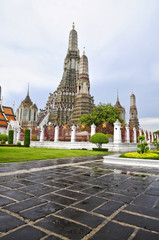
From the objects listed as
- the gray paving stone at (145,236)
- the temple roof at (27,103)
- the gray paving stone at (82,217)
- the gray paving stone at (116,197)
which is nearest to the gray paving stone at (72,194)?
the gray paving stone at (116,197)

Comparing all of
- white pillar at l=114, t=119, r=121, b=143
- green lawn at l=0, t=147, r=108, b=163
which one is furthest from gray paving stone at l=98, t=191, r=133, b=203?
white pillar at l=114, t=119, r=121, b=143

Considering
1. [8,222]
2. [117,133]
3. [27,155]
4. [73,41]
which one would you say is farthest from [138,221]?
[73,41]

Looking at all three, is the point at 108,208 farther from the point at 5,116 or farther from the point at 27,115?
the point at 27,115

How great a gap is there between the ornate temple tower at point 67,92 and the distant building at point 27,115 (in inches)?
146

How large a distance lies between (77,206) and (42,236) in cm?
110

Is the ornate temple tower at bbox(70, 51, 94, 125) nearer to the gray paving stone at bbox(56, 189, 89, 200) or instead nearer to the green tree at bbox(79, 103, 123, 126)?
the green tree at bbox(79, 103, 123, 126)

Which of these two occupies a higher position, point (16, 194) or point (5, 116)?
point (5, 116)

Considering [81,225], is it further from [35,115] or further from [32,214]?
[35,115]

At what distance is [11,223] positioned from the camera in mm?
2355

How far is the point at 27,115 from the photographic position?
72.6 meters

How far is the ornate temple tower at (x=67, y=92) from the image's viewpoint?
60344mm

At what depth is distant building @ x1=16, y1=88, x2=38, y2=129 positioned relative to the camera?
70.8 metres

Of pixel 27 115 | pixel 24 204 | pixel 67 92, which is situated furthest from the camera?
pixel 27 115

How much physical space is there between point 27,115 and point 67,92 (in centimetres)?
2205
